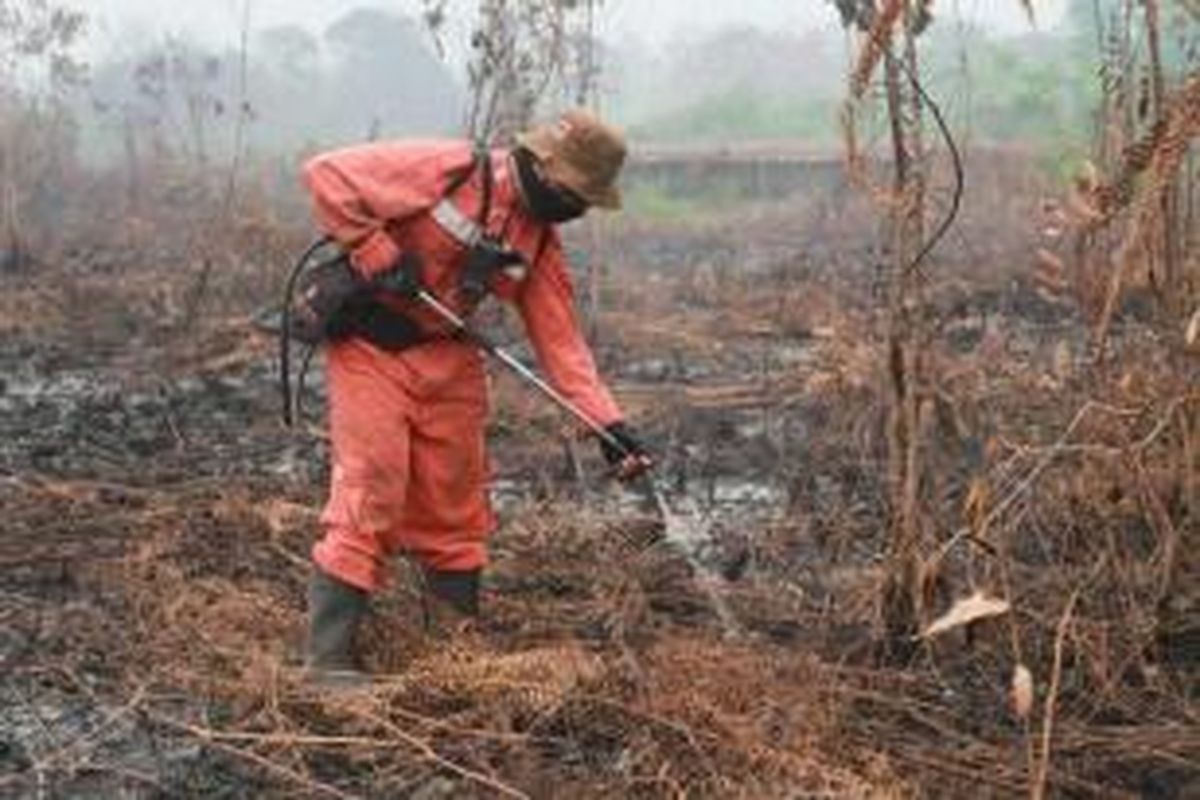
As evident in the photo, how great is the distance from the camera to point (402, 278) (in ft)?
15.7

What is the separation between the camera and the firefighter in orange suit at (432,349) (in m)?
4.78

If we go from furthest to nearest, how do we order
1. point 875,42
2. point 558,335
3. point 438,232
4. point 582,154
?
point 558,335, point 438,232, point 582,154, point 875,42

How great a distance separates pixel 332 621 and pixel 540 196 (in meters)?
1.09

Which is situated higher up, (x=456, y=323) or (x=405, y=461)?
(x=456, y=323)

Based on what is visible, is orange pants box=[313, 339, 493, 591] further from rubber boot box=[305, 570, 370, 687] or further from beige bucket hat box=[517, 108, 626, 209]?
beige bucket hat box=[517, 108, 626, 209]

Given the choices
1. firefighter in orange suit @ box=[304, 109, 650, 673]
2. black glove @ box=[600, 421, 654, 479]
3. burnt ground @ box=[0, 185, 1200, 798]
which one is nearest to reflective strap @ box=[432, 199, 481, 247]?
firefighter in orange suit @ box=[304, 109, 650, 673]

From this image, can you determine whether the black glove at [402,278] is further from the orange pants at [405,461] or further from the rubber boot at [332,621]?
the rubber boot at [332,621]

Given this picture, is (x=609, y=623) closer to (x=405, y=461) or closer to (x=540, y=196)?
(x=405, y=461)

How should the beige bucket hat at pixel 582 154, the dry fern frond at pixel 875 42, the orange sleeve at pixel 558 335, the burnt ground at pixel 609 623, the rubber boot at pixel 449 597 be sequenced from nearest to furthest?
the dry fern frond at pixel 875 42 < the burnt ground at pixel 609 623 < the beige bucket hat at pixel 582 154 < the orange sleeve at pixel 558 335 < the rubber boot at pixel 449 597

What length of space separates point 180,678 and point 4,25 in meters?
10.8

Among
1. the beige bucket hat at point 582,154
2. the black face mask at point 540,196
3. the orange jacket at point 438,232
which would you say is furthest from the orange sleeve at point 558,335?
the beige bucket hat at point 582,154

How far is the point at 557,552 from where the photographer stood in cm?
609

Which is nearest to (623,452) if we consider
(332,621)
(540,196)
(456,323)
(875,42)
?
(456,323)

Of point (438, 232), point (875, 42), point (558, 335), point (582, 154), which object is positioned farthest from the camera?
point (558, 335)
